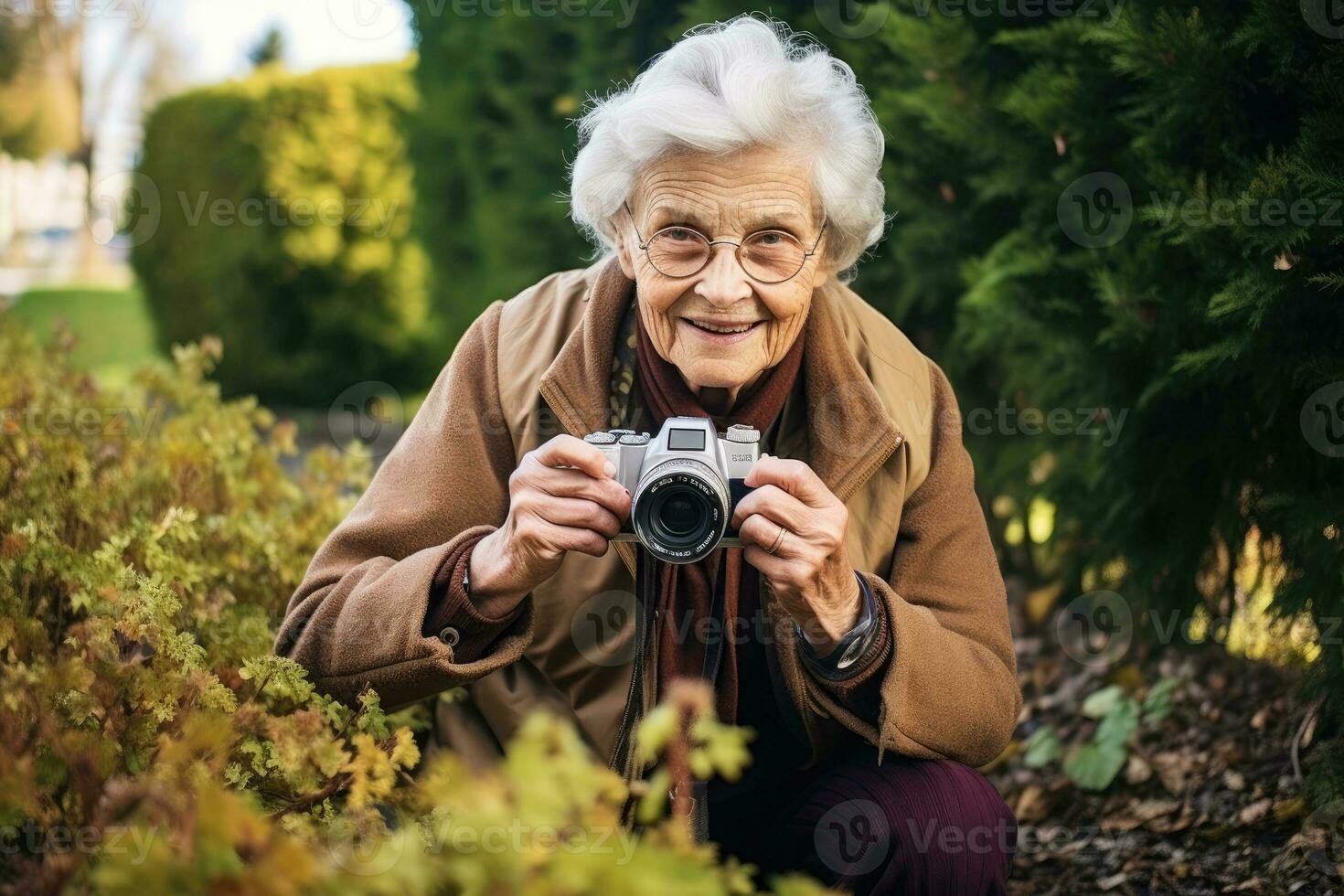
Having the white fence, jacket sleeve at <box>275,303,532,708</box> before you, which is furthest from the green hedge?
the white fence

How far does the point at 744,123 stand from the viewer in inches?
86.9

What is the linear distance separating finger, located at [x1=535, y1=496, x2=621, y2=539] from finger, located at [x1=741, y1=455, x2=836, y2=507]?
248mm

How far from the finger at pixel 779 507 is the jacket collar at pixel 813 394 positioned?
0.94 feet

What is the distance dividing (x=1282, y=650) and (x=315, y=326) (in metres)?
7.36

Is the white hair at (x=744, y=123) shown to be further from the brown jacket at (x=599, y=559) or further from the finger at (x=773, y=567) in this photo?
the finger at (x=773, y=567)

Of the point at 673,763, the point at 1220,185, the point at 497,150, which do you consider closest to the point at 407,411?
the point at 497,150

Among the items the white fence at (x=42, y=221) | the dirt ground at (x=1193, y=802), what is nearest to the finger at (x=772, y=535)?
the dirt ground at (x=1193, y=802)

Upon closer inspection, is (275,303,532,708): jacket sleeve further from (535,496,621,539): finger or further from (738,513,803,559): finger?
(738,513,803,559): finger

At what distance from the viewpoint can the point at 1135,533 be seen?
3.17m

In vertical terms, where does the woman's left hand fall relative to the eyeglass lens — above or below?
below

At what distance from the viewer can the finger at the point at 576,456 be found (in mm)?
2004

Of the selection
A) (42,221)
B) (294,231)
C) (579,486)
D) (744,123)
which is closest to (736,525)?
(579,486)

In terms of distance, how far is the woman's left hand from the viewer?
1.98 metres

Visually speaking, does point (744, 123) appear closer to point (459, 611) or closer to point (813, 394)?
point (813, 394)
